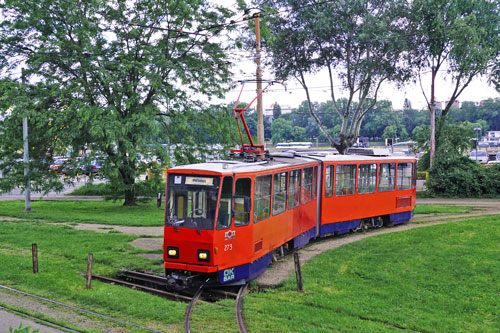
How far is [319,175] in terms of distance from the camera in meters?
18.6

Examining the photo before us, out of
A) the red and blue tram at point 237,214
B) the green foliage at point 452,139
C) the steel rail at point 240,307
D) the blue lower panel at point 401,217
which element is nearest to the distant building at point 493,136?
the green foliage at point 452,139

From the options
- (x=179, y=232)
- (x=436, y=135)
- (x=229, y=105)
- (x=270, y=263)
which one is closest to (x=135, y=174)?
(x=229, y=105)

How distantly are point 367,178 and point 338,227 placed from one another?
247 centimetres

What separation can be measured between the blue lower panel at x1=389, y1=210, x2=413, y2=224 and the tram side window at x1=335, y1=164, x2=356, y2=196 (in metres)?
3.36

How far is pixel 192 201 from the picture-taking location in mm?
11859

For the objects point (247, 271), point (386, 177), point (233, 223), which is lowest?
point (247, 271)

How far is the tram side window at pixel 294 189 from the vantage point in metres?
15.3

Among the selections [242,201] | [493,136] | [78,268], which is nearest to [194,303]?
[242,201]

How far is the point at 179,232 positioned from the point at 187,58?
59.1 ft

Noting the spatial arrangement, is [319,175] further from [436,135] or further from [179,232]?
[436,135]

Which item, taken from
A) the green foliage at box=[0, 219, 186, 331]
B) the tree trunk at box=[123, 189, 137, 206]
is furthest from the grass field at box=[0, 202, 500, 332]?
the tree trunk at box=[123, 189, 137, 206]

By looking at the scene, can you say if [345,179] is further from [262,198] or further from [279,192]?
[262,198]

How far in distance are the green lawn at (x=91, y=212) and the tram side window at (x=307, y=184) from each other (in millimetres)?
8253

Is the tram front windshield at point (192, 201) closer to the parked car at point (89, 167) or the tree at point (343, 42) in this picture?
the parked car at point (89, 167)
